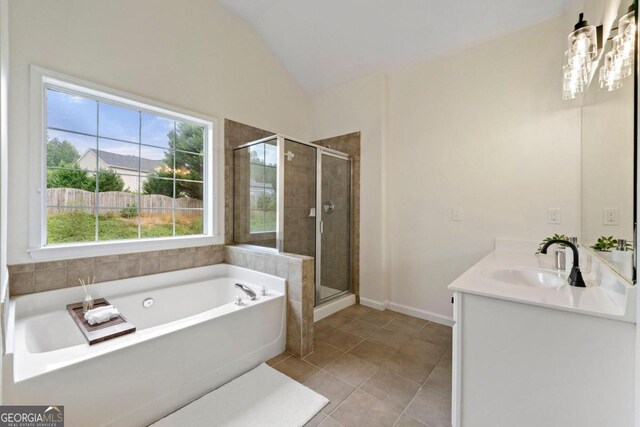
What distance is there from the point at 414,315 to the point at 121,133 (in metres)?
3.36

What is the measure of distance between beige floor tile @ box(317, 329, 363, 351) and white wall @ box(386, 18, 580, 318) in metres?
0.85

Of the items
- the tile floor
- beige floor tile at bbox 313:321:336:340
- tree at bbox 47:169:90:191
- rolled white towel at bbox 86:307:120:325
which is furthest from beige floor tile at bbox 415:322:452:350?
tree at bbox 47:169:90:191

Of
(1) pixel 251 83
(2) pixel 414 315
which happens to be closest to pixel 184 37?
(1) pixel 251 83

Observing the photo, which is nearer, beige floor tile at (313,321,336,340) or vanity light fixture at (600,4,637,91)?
vanity light fixture at (600,4,637,91)

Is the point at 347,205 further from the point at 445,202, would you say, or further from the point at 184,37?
the point at 184,37

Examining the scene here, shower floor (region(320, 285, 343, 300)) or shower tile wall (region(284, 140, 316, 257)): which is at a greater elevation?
shower tile wall (region(284, 140, 316, 257))

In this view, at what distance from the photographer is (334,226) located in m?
3.19

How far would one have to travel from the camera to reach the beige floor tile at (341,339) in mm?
2227

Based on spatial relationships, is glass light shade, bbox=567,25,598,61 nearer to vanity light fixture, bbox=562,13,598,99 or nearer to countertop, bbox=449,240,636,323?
vanity light fixture, bbox=562,13,598,99

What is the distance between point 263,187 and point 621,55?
8.33 feet

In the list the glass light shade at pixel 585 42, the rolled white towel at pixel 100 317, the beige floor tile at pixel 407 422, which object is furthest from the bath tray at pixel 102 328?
the glass light shade at pixel 585 42

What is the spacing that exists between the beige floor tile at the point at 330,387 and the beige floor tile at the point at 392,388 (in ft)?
0.41

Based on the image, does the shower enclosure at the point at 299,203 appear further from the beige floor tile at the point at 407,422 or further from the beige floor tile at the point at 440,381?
the beige floor tile at the point at 407,422

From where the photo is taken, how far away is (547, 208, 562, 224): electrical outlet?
6.70 ft
